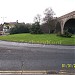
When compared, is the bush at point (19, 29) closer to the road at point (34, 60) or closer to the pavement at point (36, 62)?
the road at point (34, 60)

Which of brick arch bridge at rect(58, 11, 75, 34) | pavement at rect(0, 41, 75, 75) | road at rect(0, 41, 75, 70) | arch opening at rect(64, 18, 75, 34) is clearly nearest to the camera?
pavement at rect(0, 41, 75, 75)

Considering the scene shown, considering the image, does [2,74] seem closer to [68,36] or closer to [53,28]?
[68,36]

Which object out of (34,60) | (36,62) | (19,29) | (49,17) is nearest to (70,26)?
(49,17)

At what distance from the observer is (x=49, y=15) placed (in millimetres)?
70000

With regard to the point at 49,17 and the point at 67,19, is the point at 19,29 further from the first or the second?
the point at 67,19

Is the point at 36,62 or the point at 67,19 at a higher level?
the point at 67,19

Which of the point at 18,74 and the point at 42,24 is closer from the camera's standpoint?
the point at 18,74

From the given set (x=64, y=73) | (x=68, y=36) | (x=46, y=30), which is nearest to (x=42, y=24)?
(x=46, y=30)

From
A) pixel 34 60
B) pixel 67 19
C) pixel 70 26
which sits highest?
pixel 67 19

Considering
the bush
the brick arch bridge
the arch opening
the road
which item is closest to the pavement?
the road

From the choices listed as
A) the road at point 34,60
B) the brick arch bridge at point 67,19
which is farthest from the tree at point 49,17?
the road at point 34,60

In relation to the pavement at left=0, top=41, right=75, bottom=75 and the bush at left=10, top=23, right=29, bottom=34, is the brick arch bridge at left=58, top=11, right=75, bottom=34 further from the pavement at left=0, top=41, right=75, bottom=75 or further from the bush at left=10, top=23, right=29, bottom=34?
the pavement at left=0, top=41, right=75, bottom=75

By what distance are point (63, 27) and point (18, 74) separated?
6129 centimetres

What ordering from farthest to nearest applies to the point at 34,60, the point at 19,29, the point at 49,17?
the point at 19,29 < the point at 49,17 < the point at 34,60
